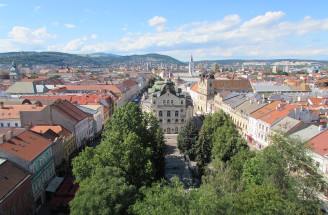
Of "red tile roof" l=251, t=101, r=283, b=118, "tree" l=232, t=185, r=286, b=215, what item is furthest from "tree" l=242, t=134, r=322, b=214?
"red tile roof" l=251, t=101, r=283, b=118

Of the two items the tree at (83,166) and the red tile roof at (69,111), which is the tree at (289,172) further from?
the red tile roof at (69,111)

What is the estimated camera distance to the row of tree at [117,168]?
23.0 meters

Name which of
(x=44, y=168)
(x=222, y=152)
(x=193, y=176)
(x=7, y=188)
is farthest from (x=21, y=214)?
(x=222, y=152)

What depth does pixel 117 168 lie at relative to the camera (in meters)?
27.2

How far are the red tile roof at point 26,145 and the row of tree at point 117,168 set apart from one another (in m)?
7.16

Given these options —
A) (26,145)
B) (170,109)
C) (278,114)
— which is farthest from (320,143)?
(26,145)

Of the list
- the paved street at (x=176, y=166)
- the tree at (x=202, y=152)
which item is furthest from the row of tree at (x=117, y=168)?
the tree at (x=202, y=152)

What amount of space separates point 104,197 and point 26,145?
18.6 m

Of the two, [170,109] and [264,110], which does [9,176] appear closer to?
[170,109]

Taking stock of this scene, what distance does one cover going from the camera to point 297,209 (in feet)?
76.6

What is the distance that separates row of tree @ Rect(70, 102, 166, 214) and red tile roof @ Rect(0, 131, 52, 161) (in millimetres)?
7164

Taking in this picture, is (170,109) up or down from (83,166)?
up

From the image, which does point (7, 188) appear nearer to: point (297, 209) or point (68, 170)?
point (68, 170)

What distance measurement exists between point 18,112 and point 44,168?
80.6 feet
